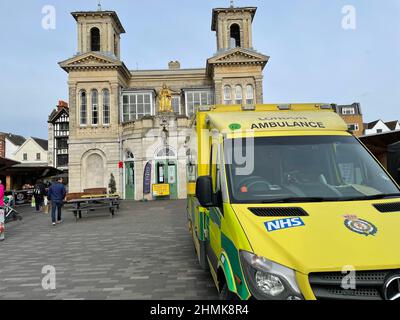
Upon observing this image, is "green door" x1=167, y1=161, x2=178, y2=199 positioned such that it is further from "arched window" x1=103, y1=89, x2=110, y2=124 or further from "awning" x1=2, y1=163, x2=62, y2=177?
"awning" x1=2, y1=163, x2=62, y2=177

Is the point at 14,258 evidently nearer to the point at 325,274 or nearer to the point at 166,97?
the point at 325,274

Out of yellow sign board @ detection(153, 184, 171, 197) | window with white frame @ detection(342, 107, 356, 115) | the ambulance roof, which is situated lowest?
yellow sign board @ detection(153, 184, 171, 197)

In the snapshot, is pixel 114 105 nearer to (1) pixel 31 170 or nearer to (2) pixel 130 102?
(2) pixel 130 102

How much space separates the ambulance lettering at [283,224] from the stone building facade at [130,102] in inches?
1017

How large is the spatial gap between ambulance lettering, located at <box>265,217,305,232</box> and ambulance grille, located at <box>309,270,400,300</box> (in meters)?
0.48

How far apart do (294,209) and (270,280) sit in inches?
32.5

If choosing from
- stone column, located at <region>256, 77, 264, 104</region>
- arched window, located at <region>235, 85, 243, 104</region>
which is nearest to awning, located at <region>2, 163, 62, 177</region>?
arched window, located at <region>235, 85, 243, 104</region>

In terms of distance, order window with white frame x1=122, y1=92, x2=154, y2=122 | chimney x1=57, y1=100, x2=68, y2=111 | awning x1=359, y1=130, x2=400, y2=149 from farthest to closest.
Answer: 1. chimney x1=57, y1=100, x2=68, y2=111
2. window with white frame x1=122, y1=92, x2=154, y2=122
3. awning x1=359, y1=130, x2=400, y2=149

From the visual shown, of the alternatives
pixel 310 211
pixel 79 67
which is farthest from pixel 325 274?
pixel 79 67

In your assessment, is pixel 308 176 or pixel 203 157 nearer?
pixel 308 176

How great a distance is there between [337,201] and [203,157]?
2.26m

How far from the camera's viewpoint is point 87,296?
5238 millimetres

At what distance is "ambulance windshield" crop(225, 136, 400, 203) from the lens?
12.1 ft

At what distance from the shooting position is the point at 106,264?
7.16m
